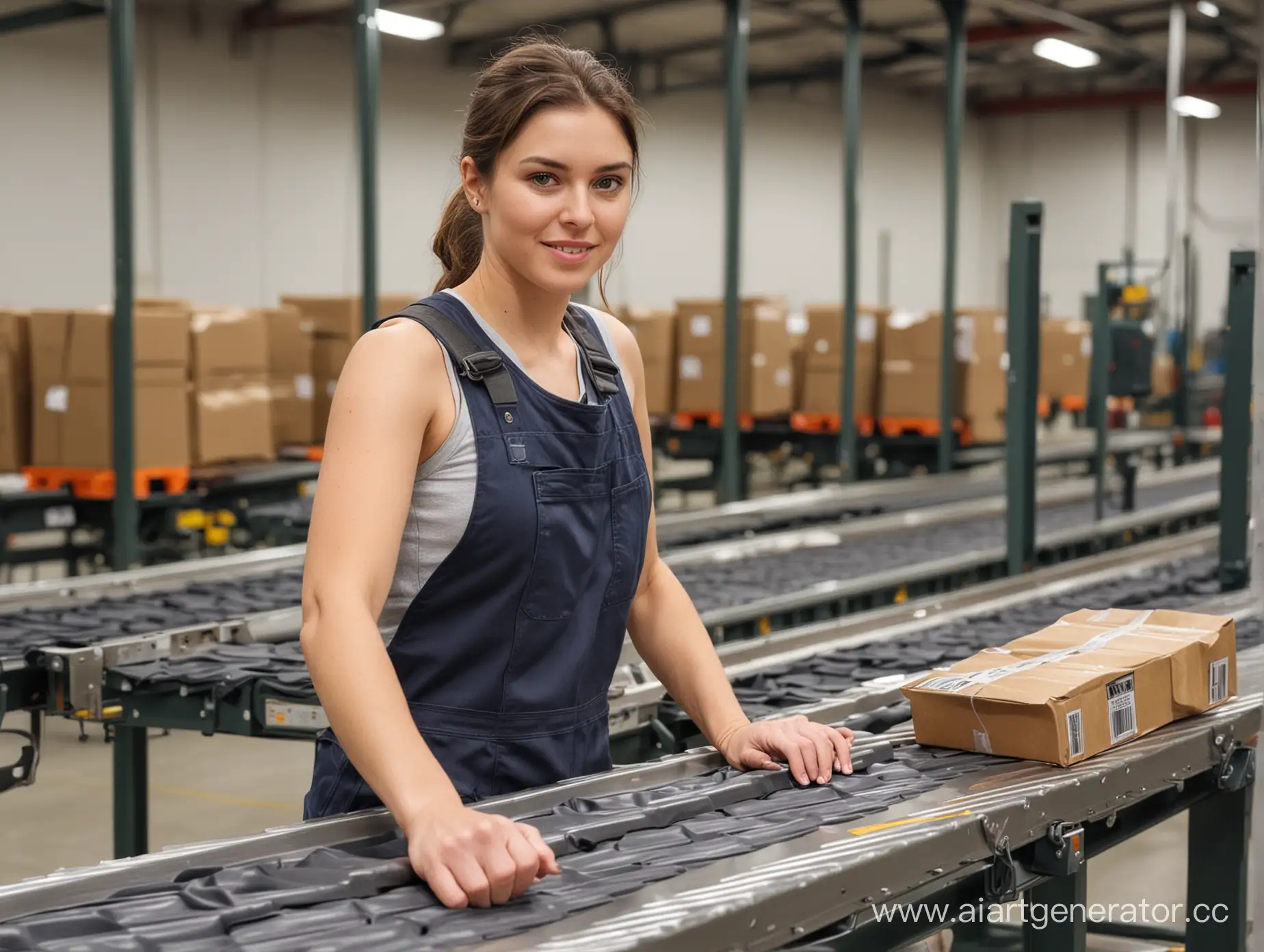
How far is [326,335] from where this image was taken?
1051 cm

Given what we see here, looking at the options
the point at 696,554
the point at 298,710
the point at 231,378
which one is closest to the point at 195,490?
the point at 231,378

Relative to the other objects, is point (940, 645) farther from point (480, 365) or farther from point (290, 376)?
point (290, 376)

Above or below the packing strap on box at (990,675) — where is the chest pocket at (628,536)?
above

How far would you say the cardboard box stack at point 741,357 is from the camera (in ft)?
41.2

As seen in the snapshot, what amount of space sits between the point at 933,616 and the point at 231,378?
18.8 feet

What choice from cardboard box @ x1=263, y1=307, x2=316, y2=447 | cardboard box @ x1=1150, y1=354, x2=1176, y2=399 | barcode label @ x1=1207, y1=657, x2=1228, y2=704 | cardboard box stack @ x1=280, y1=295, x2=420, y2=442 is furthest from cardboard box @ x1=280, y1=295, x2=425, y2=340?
cardboard box @ x1=1150, y1=354, x2=1176, y2=399

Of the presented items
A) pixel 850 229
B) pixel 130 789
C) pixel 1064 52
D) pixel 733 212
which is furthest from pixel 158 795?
pixel 1064 52

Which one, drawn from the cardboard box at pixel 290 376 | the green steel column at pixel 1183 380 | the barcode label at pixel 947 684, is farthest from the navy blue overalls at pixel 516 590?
the green steel column at pixel 1183 380

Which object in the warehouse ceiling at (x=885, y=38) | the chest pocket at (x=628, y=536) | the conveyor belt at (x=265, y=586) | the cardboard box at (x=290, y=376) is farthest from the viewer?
the warehouse ceiling at (x=885, y=38)

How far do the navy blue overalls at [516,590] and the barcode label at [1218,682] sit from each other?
1344mm

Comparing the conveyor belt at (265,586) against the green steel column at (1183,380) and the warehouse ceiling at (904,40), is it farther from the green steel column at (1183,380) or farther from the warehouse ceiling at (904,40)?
the green steel column at (1183,380)

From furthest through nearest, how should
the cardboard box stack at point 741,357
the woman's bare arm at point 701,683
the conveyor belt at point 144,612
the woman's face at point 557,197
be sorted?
the cardboard box stack at point 741,357, the conveyor belt at point 144,612, the woman's bare arm at point 701,683, the woman's face at point 557,197

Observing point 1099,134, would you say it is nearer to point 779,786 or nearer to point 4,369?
point 4,369

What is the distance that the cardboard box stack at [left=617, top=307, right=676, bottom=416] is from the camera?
41.7 ft
